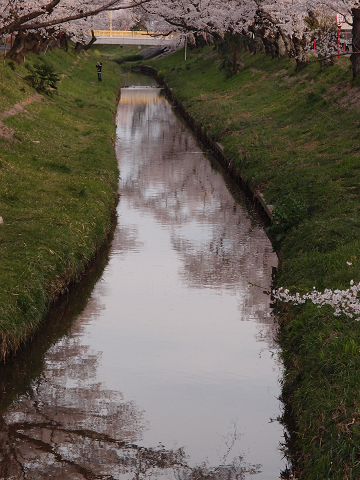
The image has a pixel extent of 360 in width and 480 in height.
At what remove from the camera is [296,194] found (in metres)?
17.7

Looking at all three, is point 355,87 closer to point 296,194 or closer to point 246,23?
point 296,194

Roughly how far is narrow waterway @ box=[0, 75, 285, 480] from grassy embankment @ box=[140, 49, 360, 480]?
65 cm

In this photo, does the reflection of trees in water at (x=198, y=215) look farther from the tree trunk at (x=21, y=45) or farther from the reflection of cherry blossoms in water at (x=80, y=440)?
the tree trunk at (x=21, y=45)

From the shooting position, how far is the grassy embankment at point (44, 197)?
37.0 ft

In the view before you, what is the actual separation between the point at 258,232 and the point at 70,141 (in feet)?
31.3

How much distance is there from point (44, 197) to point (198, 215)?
5.05 metres

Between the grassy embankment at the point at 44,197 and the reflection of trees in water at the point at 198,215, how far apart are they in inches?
56.0

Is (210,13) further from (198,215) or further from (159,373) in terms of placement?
(159,373)

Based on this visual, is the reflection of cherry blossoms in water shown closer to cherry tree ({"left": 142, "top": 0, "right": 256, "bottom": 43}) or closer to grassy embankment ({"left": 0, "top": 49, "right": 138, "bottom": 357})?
grassy embankment ({"left": 0, "top": 49, "right": 138, "bottom": 357})

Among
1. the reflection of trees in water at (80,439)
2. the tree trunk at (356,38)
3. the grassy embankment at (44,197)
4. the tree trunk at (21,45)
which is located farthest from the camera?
the tree trunk at (21,45)

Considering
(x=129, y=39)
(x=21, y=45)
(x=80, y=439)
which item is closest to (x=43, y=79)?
(x=21, y=45)

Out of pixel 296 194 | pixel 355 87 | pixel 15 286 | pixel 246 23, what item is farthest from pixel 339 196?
pixel 246 23

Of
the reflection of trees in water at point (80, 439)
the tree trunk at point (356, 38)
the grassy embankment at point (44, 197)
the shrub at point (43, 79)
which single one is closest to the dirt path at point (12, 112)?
the grassy embankment at point (44, 197)

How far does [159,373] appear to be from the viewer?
1002 cm
